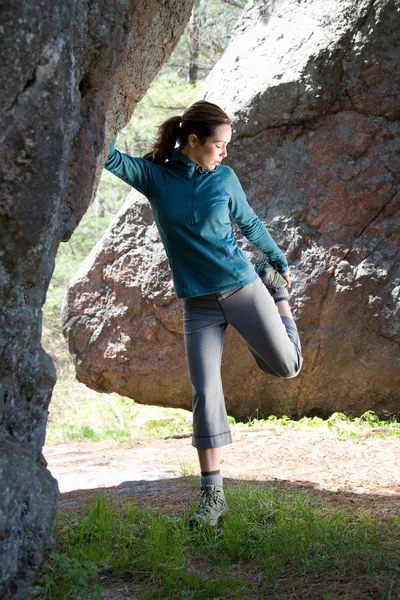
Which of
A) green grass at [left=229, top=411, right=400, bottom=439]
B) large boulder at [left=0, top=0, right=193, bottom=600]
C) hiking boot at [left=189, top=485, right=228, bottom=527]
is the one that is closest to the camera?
large boulder at [left=0, top=0, right=193, bottom=600]

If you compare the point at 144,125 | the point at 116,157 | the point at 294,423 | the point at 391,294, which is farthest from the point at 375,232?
the point at 144,125

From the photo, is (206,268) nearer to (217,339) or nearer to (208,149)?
(217,339)

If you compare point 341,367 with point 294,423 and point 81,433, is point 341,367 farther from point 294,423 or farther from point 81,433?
point 81,433

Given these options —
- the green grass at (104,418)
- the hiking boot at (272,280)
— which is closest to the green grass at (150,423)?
the green grass at (104,418)

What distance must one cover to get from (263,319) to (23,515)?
1.75m

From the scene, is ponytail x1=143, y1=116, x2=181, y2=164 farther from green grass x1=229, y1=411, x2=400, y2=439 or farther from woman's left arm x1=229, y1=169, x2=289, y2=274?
green grass x1=229, y1=411, x2=400, y2=439

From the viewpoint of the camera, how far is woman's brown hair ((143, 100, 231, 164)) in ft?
12.9

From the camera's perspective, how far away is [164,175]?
3939 millimetres

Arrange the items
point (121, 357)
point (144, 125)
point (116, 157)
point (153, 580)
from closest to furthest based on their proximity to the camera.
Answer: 1. point (153, 580)
2. point (116, 157)
3. point (121, 357)
4. point (144, 125)

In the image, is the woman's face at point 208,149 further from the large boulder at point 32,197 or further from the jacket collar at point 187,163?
the large boulder at point 32,197

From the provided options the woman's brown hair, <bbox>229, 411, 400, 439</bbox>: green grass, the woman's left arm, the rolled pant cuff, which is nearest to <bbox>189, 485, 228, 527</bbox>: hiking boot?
the rolled pant cuff

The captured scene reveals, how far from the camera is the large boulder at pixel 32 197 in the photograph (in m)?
2.48

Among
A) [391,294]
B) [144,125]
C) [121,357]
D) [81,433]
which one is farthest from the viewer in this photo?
[144,125]

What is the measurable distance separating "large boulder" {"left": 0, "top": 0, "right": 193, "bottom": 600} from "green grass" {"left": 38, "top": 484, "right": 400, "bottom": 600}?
55 cm
